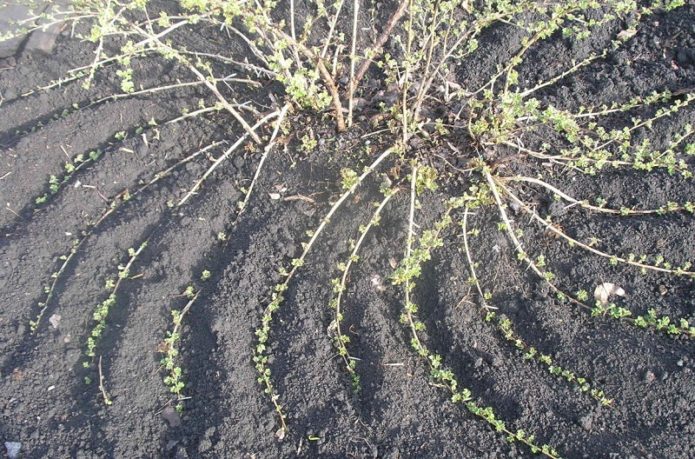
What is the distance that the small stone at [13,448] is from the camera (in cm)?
256

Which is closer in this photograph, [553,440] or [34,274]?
[553,440]

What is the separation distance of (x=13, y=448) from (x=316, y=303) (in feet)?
4.48

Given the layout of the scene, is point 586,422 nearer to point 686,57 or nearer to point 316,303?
point 316,303

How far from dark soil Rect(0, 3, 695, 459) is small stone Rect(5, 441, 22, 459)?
30 millimetres

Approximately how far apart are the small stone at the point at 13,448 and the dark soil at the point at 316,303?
0.10ft

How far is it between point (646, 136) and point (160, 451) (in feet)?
8.76

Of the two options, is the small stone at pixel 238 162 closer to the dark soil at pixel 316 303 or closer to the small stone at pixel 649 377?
the dark soil at pixel 316 303

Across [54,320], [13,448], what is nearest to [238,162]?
[54,320]

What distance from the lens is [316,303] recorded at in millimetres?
Answer: 2834

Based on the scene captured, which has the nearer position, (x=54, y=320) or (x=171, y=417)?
(x=171, y=417)

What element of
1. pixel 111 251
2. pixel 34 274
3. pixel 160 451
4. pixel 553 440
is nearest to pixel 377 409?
pixel 553 440

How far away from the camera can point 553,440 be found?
243cm

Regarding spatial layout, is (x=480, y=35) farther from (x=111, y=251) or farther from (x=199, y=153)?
(x=111, y=251)

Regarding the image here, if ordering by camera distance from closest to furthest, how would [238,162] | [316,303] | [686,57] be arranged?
[316,303] < [238,162] < [686,57]
